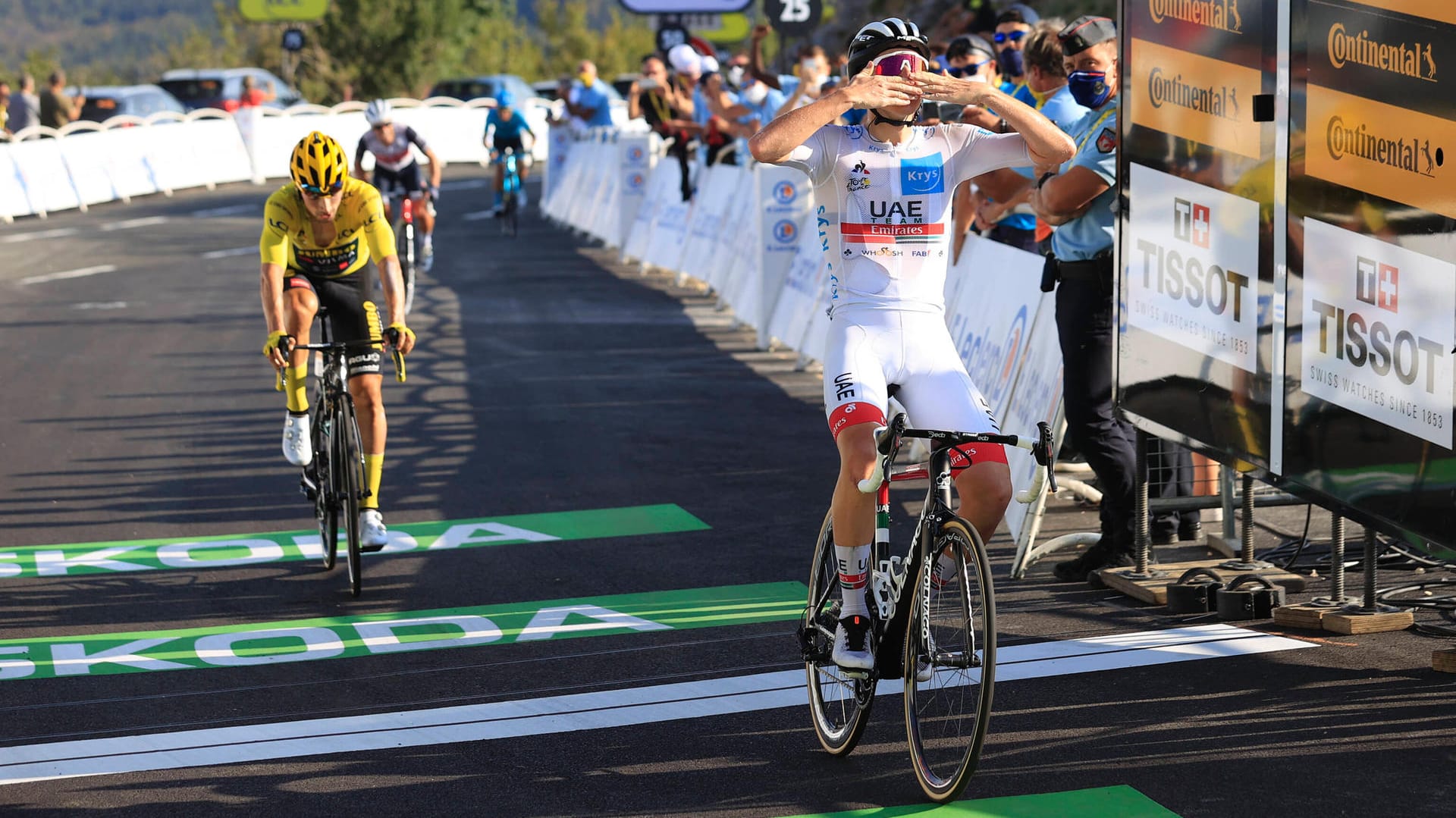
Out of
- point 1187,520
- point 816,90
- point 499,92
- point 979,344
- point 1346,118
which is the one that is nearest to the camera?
point 1346,118

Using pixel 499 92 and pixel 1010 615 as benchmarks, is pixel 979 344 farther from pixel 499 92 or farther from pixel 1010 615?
pixel 499 92

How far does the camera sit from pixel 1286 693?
6070 mm

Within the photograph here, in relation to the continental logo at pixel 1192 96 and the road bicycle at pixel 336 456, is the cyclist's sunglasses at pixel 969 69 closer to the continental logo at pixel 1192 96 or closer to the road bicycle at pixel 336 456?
the continental logo at pixel 1192 96

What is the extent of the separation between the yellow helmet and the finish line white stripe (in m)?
3.05

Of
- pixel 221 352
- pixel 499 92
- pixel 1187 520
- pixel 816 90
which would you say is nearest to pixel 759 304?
pixel 816 90

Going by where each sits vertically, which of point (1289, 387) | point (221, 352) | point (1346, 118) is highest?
point (1346, 118)

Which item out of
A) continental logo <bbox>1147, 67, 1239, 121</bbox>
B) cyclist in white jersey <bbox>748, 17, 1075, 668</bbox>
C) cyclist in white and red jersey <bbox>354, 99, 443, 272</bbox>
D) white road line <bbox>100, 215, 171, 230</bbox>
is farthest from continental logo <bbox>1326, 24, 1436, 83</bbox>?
white road line <bbox>100, 215, 171, 230</bbox>

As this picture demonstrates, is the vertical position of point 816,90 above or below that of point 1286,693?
above

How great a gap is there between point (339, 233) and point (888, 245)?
3.93m

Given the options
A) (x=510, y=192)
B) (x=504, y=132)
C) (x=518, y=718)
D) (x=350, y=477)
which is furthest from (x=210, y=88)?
(x=518, y=718)

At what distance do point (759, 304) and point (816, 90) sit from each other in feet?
6.64

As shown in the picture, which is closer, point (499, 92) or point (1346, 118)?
point (1346, 118)

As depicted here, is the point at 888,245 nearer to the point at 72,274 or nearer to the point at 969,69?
the point at 969,69

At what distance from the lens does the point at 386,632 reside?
7.36 m
